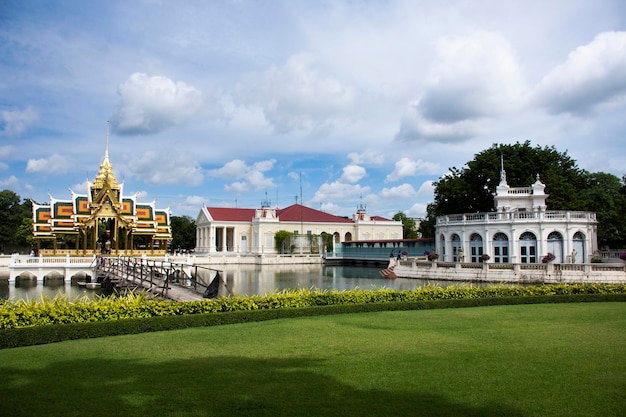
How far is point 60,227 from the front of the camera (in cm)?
4131

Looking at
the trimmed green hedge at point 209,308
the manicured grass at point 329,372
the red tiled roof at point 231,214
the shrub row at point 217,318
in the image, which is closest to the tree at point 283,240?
the red tiled roof at point 231,214

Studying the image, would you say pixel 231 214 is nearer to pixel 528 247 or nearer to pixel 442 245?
pixel 442 245

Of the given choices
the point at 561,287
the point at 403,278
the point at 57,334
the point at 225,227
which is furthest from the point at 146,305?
the point at 225,227

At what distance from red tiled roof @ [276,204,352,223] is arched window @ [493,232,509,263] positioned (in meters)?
44.2

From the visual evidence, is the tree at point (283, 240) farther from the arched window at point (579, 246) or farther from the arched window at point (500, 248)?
the arched window at point (579, 246)

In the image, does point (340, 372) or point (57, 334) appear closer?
point (340, 372)

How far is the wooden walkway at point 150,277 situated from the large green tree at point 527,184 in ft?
101

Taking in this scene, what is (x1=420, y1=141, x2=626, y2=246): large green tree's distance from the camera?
147 ft

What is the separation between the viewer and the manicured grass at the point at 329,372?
6.38 meters

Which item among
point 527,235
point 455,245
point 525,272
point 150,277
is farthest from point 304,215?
point 150,277

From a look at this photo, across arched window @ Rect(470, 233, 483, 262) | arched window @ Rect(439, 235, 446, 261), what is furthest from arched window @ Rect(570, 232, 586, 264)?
arched window @ Rect(439, 235, 446, 261)

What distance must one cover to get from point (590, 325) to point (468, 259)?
90.6 feet

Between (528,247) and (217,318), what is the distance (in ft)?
97.1

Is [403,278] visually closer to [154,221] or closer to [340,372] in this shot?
[154,221]
